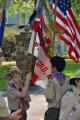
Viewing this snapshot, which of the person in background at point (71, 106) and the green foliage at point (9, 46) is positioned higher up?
the person in background at point (71, 106)

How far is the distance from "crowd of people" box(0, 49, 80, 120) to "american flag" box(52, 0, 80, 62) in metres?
2.20

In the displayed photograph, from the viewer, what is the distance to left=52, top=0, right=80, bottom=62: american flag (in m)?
10.1

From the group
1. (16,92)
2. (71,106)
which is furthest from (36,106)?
(71,106)

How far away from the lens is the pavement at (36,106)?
1307 centimetres

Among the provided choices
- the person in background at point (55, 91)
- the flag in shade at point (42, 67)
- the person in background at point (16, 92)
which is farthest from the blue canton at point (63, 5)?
the person in background at point (55, 91)

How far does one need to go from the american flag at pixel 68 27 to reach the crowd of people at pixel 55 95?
2199 millimetres

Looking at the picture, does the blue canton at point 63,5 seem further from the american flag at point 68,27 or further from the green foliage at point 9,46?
the green foliage at point 9,46

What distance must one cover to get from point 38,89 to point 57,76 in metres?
12.8

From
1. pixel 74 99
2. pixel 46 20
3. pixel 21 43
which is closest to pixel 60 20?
pixel 46 20

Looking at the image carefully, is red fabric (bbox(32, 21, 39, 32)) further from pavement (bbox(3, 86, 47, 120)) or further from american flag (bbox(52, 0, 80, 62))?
pavement (bbox(3, 86, 47, 120))

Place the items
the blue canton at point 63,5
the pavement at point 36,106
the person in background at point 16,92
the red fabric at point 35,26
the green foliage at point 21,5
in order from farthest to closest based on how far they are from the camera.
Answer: the green foliage at point 21,5 → the pavement at point 36,106 → the blue canton at point 63,5 → the red fabric at point 35,26 → the person in background at point 16,92

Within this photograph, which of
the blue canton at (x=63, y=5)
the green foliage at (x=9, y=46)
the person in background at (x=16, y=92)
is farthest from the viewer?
the green foliage at (x=9, y=46)

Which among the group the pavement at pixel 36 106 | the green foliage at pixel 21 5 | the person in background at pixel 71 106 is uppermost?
the person in background at pixel 71 106

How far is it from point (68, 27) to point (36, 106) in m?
5.59
